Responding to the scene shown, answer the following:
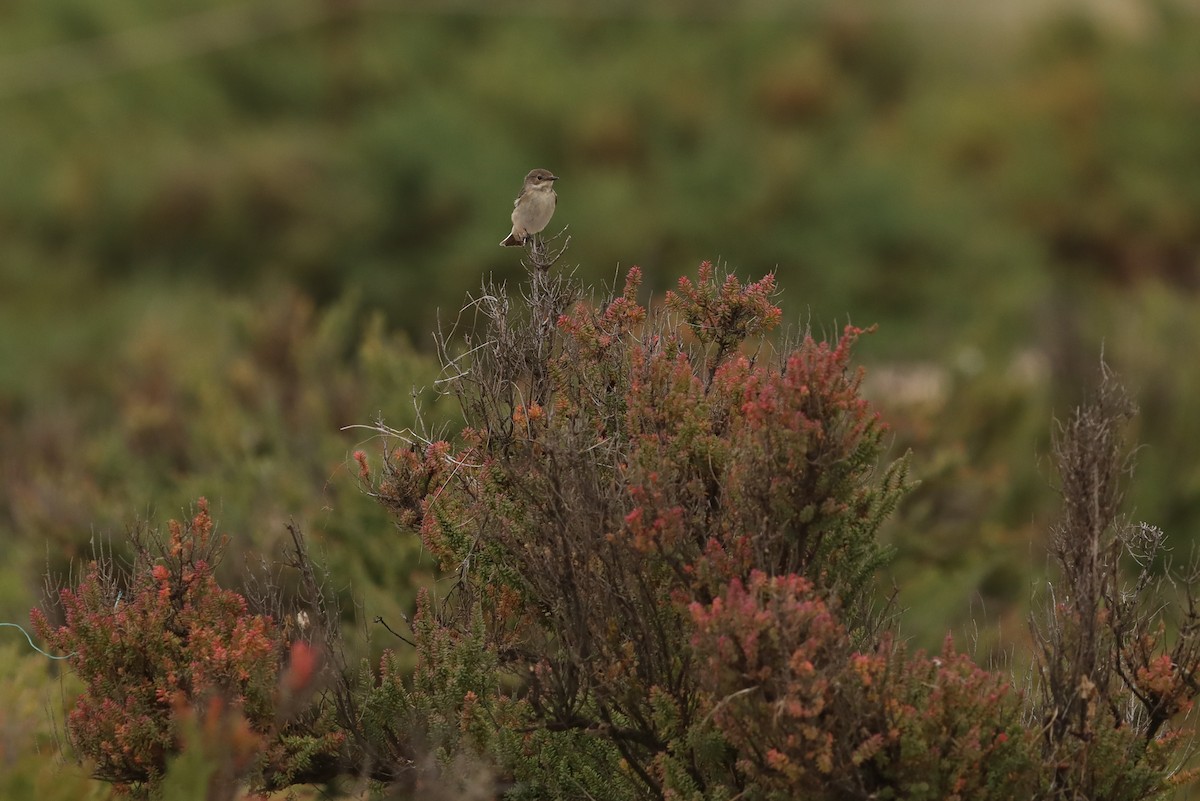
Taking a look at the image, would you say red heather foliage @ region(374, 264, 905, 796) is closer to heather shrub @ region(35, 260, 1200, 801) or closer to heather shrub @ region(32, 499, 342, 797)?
heather shrub @ region(35, 260, 1200, 801)

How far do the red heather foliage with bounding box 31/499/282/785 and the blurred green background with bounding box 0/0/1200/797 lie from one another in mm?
9494

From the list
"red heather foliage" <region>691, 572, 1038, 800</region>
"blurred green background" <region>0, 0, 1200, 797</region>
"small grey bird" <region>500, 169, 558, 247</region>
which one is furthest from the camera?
"blurred green background" <region>0, 0, 1200, 797</region>

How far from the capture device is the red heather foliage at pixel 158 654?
27.0 ft

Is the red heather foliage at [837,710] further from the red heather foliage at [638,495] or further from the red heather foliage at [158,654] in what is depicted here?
the red heather foliage at [158,654]

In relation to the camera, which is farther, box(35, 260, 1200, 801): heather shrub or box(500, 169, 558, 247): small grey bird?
box(500, 169, 558, 247): small grey bird

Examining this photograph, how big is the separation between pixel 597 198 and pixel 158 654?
1564 inches

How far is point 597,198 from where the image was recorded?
47.6 metres

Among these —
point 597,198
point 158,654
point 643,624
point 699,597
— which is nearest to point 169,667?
point 158,654

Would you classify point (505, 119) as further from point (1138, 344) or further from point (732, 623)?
point (732, 623)

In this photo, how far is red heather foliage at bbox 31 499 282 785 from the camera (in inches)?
324

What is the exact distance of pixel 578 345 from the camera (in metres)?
8.94

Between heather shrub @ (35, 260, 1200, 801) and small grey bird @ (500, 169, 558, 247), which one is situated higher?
small grey bird @ (500, 169, 558, 247)

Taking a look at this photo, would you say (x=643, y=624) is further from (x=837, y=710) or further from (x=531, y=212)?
(x=531, y=212)

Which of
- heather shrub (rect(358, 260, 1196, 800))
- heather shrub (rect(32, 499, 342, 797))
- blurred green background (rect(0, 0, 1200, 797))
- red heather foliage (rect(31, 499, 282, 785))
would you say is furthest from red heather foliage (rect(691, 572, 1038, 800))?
blurred green background (rect(0, 0, 1200, 797))
